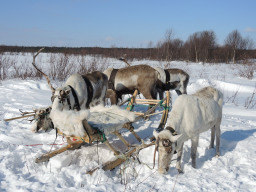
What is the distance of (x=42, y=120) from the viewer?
5117mm

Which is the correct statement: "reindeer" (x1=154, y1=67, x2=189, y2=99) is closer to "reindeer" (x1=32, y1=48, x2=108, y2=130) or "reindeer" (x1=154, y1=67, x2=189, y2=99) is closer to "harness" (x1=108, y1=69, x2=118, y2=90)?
"harness" (x1=108, y1=69, x2=118, y2=90)

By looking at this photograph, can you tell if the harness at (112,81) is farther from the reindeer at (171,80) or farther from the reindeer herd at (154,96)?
the reindeer at (171,80)

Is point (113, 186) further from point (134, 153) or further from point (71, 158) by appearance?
point (71, 158)

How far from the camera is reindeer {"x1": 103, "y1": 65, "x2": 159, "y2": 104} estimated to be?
24.1 ft

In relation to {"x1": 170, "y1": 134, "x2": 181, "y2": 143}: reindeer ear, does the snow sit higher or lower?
lower

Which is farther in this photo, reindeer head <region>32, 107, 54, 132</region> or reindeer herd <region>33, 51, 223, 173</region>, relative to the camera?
reindeer head <region>32, 107, 54, 132</region>

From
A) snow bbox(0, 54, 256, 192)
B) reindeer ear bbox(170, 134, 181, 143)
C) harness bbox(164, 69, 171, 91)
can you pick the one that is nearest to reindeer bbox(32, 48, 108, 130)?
snow bbox(0, 54, 256, 192)

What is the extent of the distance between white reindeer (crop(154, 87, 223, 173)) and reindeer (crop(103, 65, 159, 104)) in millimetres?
2524

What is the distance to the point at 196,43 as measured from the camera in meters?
34.8

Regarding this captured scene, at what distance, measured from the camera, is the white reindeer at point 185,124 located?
367 centimetres

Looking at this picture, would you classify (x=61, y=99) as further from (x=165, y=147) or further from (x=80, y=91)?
(x=165, y=147)

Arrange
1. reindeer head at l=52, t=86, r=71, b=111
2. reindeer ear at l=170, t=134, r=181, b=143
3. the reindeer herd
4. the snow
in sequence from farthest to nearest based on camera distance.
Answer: reindeer head at l=52, t=86, r=71, b=111, the reindeer herd, reindeer ear at l=170, t=134, r=181, b=143, the snow

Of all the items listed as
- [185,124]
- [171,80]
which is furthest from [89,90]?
[171,80]

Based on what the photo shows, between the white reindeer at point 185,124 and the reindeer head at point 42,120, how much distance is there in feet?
7.61
